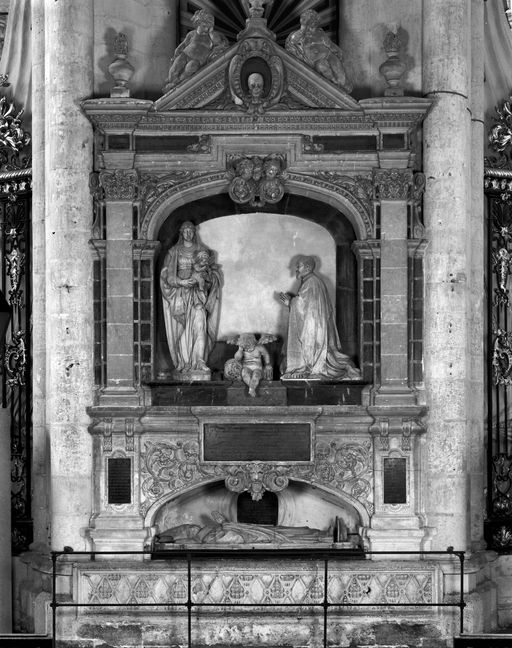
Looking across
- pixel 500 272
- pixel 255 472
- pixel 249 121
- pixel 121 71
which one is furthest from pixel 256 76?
pixel 255 472

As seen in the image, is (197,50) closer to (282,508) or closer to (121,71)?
(121,71)

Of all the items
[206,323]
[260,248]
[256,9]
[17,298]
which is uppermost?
[256,9]

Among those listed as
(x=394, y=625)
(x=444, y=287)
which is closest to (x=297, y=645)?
(x=394, y=625)

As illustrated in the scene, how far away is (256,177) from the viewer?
69.2 ft

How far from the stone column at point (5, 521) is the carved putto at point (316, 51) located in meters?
5.79

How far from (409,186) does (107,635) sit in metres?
6.65

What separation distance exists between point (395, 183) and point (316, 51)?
6.36 feet

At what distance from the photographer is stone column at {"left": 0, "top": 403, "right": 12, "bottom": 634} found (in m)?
20.8

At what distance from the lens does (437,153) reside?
21.0 m

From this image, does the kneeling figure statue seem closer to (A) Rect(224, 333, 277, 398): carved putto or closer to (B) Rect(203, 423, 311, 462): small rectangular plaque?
(A) Rect(224, 333, 277, 398): carved putto

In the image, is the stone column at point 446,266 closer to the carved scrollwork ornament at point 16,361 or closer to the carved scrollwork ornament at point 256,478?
the carved scrollwork ornament at point 256,478

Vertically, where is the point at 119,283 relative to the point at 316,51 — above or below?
below

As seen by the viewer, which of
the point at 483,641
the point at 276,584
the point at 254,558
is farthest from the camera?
the point at 254,558

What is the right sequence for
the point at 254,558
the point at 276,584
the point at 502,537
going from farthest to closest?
the point at 502,537 < the point at 254,558 < the point at 276,584
